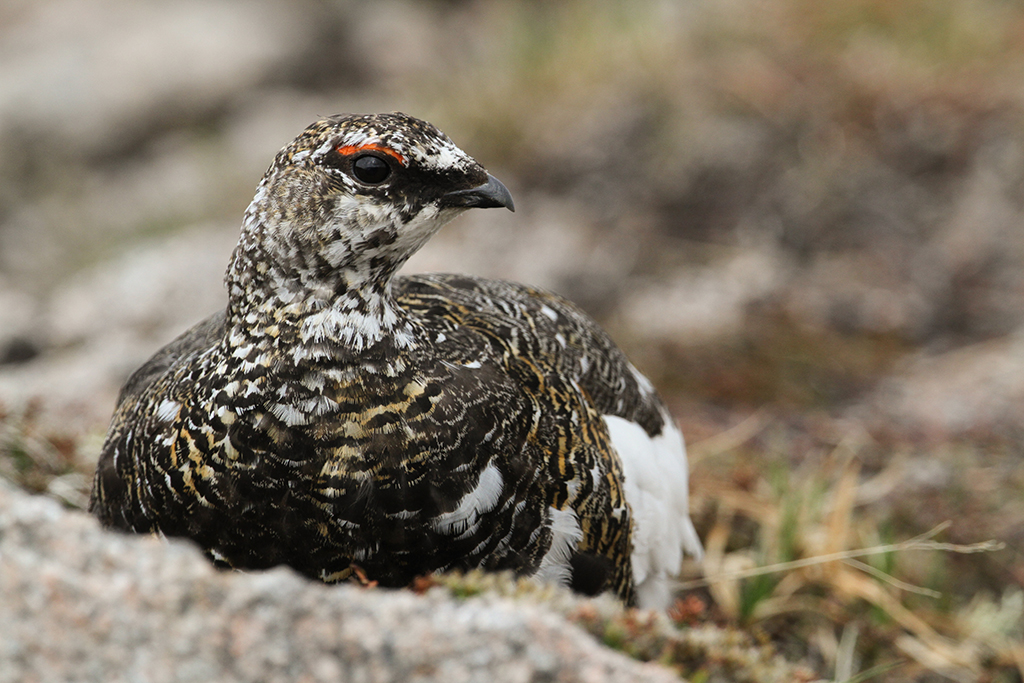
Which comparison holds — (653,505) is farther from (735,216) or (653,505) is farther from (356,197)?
(735,216)

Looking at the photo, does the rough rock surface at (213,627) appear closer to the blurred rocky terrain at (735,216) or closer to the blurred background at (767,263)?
the blurred background at (767,263)

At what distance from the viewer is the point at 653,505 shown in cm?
290

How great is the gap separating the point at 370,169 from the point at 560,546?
114 cm

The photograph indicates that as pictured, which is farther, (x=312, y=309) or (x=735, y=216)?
(x=735, y=216)

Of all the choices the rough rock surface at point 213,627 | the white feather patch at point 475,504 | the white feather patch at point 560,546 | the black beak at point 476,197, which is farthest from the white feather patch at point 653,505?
the rough rock surface at point 213,627

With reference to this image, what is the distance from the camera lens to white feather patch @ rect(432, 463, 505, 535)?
2100 mm

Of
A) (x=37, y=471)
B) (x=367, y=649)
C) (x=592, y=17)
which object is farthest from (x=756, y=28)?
(x=367, y=649)

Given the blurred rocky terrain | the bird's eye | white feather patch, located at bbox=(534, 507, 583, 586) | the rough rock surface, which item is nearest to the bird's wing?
white feather patch, located at bbox=(534, 507, 583, 586)

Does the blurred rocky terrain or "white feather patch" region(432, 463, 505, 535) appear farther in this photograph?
the blurred rocky terrain

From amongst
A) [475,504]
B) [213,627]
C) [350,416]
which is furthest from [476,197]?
[213,627]

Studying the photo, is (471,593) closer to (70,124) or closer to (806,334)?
(806,334)

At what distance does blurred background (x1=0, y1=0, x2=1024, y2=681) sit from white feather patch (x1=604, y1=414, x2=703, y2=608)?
1.72 feet

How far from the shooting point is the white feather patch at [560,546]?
7.58ft

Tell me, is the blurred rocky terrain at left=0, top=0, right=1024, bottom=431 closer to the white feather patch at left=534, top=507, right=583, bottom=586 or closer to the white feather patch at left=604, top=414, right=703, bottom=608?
the white feather patch at left=604, top=414, right=703, bottom=608
